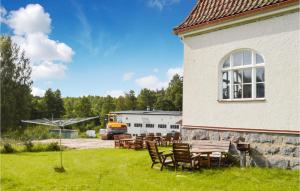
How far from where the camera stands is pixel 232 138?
1149 cm

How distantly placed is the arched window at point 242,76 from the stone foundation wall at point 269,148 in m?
1.41

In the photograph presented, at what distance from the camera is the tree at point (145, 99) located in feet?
298

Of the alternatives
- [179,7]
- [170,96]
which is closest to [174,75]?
[170,96]

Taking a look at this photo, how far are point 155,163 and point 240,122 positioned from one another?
11.4 ft

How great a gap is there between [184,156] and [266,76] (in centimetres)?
398

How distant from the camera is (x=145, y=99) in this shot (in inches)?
3600

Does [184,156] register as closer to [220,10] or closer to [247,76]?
[247,76]

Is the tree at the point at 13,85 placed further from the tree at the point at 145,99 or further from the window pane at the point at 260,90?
the tree at the point at 145,99

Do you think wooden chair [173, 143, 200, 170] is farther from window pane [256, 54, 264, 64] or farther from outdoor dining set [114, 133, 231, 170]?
window pane [256, 54, 264, 64]

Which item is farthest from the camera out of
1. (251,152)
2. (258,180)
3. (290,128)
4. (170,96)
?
(170,96)

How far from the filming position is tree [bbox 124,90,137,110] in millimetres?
89500

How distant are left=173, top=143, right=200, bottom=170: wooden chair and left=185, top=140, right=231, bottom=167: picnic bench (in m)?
0.30

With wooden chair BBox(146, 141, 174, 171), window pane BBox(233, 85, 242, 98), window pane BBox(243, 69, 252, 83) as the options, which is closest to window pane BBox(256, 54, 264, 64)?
window pane BBox(243, 69, 252, 83)

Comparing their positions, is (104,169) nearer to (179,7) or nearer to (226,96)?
(226,96)
